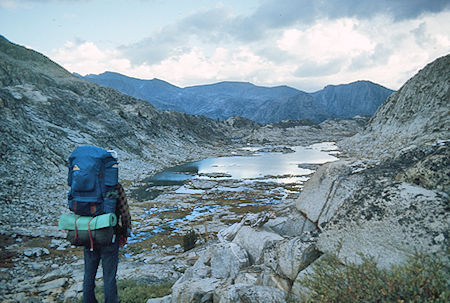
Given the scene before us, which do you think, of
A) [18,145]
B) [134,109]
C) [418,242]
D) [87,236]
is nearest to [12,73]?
[134,109]

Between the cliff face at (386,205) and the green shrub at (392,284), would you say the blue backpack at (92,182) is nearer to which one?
the green shrub at (392,284)

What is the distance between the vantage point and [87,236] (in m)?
4.32

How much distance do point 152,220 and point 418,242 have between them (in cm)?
2123

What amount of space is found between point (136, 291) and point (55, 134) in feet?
124

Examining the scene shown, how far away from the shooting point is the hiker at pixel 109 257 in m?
4.60

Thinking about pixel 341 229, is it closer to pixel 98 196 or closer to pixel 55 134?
pixel 98 196

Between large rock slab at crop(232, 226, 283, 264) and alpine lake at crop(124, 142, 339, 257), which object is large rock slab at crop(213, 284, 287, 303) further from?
alpine lake at crop(124, 142, 339, 257)

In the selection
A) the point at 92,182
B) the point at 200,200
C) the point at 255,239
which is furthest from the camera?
the point at 200,200

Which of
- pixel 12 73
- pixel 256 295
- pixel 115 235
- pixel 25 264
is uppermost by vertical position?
pixel 12 73

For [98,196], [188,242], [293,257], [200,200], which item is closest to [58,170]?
[200,200]

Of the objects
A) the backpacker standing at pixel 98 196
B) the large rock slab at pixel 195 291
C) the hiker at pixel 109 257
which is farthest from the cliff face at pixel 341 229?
the backpacker standing at pixel 98 196

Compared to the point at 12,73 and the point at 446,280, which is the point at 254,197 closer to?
the point at 446,280

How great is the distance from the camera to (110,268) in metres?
4.64

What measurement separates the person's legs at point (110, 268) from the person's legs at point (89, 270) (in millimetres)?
209
